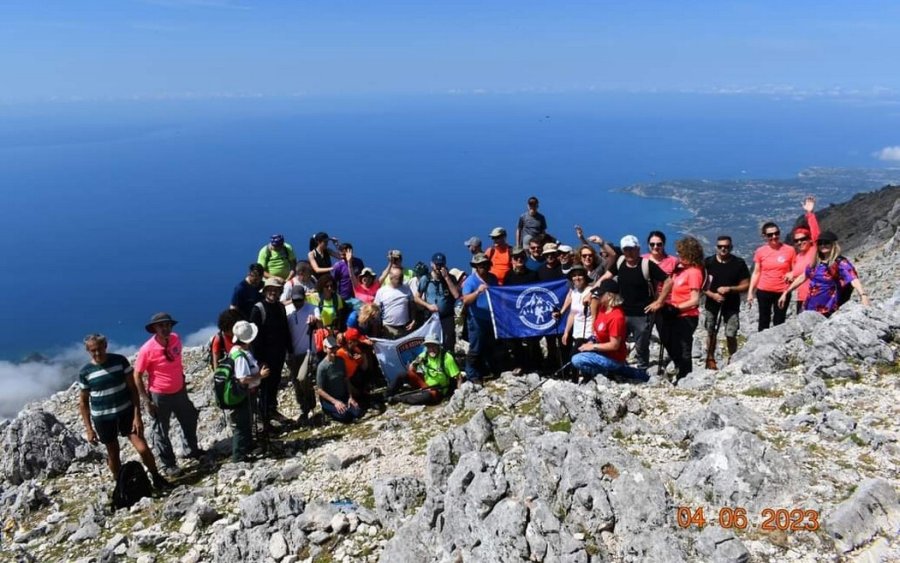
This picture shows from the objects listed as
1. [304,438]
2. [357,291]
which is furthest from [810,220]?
[304,438]

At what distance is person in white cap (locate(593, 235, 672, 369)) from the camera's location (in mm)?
12172

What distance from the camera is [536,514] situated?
7.04m

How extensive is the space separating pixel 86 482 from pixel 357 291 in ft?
22.7

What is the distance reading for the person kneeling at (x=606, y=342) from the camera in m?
11.3

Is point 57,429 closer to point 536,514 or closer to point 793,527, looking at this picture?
point 536,514

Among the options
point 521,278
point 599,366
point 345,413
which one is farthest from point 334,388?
point 599,366

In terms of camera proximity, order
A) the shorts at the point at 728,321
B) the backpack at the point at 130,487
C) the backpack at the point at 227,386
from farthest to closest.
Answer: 1. the shorts at the point at 728,321
2. the backpack at the point at 227,386
3. the backpack at the point at 130,487

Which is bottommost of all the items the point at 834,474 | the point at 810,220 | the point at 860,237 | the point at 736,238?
the point at 736,238

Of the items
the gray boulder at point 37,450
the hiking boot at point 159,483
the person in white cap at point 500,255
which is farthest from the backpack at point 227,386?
the person in white cap at point 500,255

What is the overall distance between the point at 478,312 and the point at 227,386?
5691 mm

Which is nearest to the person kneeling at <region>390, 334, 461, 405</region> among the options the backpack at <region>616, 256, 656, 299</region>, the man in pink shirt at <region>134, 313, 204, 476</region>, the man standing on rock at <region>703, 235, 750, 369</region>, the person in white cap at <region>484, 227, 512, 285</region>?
the person in white cap at <region>484, 227, 512, 285</region>

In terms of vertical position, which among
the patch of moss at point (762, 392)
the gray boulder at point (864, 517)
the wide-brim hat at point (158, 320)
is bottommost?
the patch of moss at point (762, 392)
